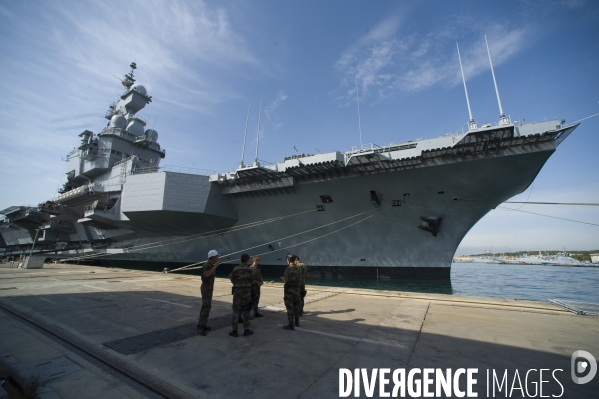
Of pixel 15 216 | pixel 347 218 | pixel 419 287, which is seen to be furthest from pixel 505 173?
pixel 15 216

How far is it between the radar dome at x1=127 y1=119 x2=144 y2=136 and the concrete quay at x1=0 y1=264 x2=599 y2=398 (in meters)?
28.8

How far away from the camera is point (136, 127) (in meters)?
30.3

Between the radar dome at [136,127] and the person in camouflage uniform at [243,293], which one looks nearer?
the person in camouflage uniform at [243,293]

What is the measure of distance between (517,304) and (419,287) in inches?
294

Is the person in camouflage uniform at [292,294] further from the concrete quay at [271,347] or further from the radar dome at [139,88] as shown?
the radar dome at [139,88]

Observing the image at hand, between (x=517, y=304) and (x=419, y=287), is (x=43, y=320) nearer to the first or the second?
(x=517, y=304)

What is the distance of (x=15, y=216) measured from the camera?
32.2m

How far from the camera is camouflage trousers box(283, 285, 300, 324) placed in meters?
4.25

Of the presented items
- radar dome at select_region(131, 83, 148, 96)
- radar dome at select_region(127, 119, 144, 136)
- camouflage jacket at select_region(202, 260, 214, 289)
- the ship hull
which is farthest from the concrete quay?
radar dome at select_region(131, 83, 148, 96)

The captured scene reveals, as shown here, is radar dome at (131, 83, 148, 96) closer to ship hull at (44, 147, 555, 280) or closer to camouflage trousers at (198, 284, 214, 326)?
ship hull at (44, 147, 555, 280)

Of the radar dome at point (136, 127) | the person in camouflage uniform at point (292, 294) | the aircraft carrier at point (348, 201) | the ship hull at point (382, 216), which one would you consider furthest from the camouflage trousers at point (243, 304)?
the radar dome at point (136, 127)

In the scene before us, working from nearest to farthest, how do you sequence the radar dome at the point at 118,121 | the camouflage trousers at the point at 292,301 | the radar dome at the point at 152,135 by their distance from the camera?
the camouflage trousers at the point at 292,301 < the radar dome at the point at 118,121 < the radar dome at the point at 152,135

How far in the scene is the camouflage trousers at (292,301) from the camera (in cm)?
425

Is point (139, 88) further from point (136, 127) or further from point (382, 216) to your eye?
point (382, 216)
